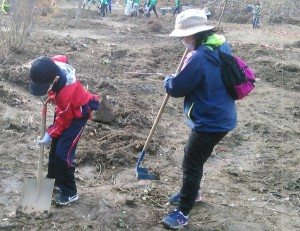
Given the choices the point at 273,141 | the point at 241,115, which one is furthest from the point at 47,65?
the point at 241,115

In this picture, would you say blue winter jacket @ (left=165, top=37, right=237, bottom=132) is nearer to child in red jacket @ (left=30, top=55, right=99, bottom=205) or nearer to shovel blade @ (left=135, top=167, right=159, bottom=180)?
child in red jacket @ (left=30, top=55, right=99, bottom=205)

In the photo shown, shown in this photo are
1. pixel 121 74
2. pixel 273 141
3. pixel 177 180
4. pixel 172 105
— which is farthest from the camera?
pixel 121 74

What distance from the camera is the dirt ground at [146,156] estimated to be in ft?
13.1

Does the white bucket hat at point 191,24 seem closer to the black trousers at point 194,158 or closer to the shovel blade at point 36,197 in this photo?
the black trousers at point 194,158

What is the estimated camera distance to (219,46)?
11.5 ft

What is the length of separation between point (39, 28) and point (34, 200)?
11361 millimetres

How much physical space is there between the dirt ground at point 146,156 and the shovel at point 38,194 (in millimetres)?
88

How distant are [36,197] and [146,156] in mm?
1880

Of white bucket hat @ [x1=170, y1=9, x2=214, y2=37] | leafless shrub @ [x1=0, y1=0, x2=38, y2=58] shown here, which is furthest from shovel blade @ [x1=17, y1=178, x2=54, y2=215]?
leafless shrub @ [x1=0, y1=0, x2=38, y2=58]

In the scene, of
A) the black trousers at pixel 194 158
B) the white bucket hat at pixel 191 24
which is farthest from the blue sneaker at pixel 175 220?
the white bucket hat at pixel 191 24

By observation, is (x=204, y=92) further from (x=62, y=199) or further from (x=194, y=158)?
(x=62, y=199)

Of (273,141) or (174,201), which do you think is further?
(273,141)

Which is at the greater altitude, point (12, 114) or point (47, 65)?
point (47, 65)

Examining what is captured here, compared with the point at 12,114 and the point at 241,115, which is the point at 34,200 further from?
the point at 241,115
